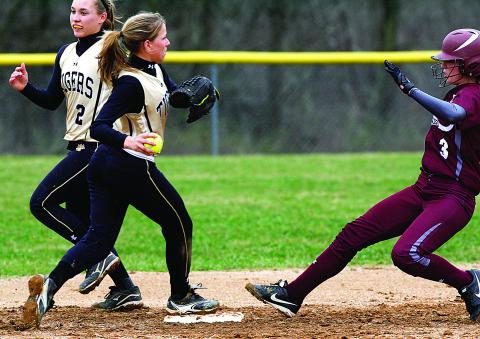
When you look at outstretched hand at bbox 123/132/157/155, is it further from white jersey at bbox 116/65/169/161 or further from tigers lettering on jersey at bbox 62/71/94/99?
tigers lettering on jersey at bbox 62/71/94/99

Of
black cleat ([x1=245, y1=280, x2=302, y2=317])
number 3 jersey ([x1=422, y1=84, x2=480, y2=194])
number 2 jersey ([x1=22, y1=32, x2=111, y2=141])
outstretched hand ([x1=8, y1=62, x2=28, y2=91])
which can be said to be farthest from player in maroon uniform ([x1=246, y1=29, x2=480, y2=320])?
outstretched hand ([x1=8, y1=62, x2=28, y2=91])

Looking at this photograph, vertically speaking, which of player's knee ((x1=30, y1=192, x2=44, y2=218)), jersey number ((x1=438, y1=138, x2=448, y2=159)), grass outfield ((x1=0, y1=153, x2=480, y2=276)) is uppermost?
jersey number ((x1=438, y1=138, x2=448, y2=159))

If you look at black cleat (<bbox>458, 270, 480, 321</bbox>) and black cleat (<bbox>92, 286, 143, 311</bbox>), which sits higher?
black cleat (<bbox>458, 270, 480, 321</bbox>)

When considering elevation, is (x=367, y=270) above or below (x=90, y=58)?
below

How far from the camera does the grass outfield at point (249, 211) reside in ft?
28.5

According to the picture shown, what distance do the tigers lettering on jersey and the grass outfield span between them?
2.45 meters

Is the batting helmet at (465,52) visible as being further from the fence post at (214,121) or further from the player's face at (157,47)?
the fence post at (214,121)

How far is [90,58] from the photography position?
590 centimetres

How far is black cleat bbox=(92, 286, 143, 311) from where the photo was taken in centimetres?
607

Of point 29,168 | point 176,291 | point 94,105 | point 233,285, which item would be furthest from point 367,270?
point 29,168

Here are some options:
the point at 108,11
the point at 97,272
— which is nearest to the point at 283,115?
the point at 108,11

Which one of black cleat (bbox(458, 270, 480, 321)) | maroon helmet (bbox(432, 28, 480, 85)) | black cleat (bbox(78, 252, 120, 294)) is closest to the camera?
maroon helmet (bbox(432, 28, 480, 85))

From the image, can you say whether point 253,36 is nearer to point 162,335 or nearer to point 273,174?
point 273,174

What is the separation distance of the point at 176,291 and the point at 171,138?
9297 millimetres
